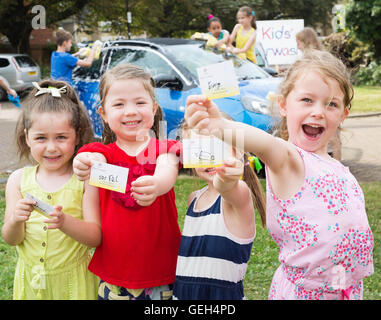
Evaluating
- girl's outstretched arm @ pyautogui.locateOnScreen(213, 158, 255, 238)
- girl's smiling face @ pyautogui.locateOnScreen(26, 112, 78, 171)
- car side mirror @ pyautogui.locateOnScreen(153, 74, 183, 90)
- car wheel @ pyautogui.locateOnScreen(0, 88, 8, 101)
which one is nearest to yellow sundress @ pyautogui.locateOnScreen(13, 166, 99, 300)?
girl's smiling face @ pyautogui.locateOnScreen(26, 112, 78, 171)

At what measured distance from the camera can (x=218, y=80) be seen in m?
1.43

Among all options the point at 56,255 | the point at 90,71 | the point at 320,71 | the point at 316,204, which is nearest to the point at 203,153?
the point at 316,204

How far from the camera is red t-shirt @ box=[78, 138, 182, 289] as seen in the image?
1895mm

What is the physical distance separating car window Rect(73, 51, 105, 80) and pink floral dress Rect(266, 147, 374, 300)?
5496 millimetres

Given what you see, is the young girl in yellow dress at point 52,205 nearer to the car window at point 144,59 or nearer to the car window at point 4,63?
the car window at point 144,59

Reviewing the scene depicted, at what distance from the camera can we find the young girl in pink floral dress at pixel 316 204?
172cm

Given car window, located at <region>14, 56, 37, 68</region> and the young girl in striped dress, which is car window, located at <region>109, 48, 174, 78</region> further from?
car window, located at <region>14, 56, 37, 68</region>

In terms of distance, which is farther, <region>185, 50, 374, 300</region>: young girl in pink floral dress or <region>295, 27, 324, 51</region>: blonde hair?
<region>295, 27, 324, 51</region>: blonde hair

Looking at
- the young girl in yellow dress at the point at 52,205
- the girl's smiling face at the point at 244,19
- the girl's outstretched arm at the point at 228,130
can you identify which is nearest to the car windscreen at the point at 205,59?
the girl's smiling face at the point at 244,19

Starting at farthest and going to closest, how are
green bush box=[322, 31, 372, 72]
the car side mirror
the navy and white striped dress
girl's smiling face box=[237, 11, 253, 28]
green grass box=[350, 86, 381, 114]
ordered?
green bush box=[322, 31, 372, 72] < green grass box=[350, 86, 381, 114] < girl's smiling face box=[237, 11, 253, 28] < the car side mirror < the navy and white striped dress

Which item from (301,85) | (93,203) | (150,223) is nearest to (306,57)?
(301,85)

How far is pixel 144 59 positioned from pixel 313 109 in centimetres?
483
